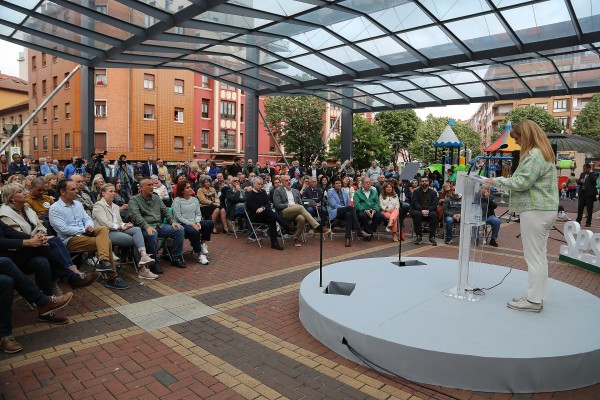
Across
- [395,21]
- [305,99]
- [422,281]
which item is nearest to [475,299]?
[422,281]

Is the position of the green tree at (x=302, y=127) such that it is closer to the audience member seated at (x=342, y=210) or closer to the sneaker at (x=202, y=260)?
the audience member seated at (x=342, y=210)

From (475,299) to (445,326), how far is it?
1.03 meters

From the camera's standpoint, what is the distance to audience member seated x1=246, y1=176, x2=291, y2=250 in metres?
8.91

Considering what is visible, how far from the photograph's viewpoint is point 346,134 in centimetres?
2322

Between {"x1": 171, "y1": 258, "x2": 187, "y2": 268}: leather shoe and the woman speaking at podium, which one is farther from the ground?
the woman speaking at podium

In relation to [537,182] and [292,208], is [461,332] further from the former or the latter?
[292,208]

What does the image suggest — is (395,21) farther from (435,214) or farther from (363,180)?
(435,214)

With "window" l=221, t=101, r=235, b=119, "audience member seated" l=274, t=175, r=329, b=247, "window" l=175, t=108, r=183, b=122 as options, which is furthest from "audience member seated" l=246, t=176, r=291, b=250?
"window" l=221, t=101, r=235, b=119

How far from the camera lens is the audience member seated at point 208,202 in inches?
405

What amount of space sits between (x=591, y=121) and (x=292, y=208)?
49.5 m

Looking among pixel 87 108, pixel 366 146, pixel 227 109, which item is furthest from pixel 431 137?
pixel 87 108

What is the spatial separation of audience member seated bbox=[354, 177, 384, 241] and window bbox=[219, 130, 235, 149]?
36.3 metres

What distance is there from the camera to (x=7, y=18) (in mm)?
11656

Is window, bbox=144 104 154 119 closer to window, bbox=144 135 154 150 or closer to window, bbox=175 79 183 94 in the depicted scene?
window, bbox=144 135 154 150
